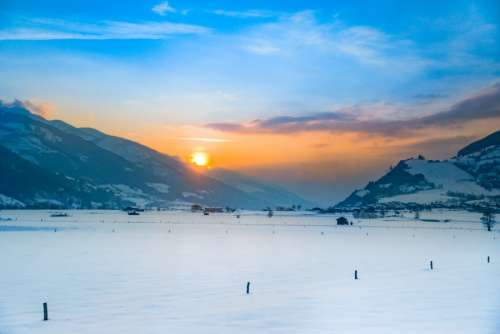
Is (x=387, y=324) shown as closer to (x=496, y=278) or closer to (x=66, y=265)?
(x=496, y=278)

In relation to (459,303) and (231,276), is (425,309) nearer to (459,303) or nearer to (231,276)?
(459,303)

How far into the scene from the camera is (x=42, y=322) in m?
34.8

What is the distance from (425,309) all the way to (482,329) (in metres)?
6.43

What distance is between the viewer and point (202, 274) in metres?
59.3

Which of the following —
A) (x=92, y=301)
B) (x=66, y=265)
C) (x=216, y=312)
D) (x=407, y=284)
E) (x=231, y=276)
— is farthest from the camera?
(x=66, y=265)

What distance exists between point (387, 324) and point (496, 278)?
29382 mm

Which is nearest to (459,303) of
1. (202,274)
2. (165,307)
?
(165,307)

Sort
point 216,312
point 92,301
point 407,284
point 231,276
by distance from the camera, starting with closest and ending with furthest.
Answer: point 216,312, point 92,301, point 407,284, point 231,276

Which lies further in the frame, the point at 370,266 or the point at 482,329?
the point at 370,266

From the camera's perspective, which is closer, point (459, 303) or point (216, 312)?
point (216, 312)

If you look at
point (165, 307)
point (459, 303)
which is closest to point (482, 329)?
point (459, 303)

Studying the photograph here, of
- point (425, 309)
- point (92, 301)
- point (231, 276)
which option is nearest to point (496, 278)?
point (425, 309)

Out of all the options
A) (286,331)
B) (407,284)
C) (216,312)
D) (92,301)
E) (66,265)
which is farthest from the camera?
(66,265)

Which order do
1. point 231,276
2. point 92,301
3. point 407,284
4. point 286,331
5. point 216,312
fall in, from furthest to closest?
point 231,276
point 407,284
point 92,301
point 216,312
point 286,331
